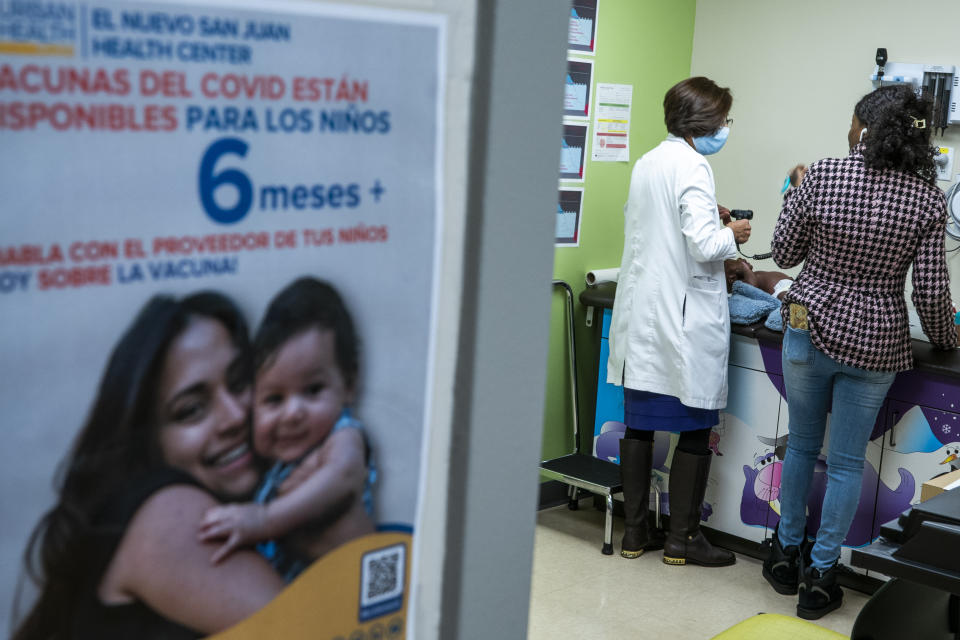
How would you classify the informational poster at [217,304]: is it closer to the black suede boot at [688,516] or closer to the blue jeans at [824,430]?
the blue jeans at [824,430]

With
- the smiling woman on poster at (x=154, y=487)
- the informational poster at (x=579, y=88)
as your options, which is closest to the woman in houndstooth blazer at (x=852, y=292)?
the informational poster at (x=579, y=88)

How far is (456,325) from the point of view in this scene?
717mm

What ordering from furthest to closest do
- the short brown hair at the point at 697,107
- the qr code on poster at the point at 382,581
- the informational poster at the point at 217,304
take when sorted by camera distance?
the short brown hair at the point at 697,107 < the qr code on poster at the point at 382,581 < the informational poster at the point at 217,304

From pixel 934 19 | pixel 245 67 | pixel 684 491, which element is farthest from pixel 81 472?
pixel 934 19

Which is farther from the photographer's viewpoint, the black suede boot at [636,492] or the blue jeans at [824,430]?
the black suede boot at [636,492]

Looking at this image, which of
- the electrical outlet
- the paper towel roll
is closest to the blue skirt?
the paper towel roll

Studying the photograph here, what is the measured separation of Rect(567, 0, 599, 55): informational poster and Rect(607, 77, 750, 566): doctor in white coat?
690 mm

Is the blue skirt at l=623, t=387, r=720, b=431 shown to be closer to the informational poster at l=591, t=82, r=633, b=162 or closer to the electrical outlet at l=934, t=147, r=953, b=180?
the informational poster at l=591, t=82, r=633, b=162

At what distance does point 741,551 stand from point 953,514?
216cm

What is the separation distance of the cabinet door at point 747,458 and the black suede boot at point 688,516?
0.32 feet

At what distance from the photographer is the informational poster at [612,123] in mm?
4176

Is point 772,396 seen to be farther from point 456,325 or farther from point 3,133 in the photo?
point 3,133

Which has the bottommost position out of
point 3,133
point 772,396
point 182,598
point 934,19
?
point 772,396

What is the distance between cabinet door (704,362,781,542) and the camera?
141 inches
